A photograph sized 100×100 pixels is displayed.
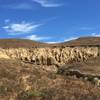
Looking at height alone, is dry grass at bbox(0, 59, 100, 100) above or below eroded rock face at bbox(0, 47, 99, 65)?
below

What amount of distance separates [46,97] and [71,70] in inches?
672

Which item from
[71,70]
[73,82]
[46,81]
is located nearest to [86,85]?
[73,82]

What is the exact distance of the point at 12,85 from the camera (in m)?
21.4

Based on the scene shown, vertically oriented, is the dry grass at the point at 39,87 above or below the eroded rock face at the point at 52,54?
below

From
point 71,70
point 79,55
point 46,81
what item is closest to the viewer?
point 46,81

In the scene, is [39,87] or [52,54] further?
[52,54]

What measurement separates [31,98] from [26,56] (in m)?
31.8

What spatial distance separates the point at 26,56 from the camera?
50969mm

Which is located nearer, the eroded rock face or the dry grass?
the dry grass

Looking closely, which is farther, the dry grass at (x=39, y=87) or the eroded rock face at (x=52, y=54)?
the eroded rock face at (x=52, y=54)

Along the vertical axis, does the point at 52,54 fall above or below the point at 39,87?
above

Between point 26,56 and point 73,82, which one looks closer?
point 73,82

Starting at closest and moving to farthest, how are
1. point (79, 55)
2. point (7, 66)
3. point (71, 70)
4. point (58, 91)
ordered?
point (58, 91) < point (7, 66) < point (71, 70) < point (79, 55)

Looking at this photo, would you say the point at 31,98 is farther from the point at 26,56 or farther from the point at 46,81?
the point at 26,56
